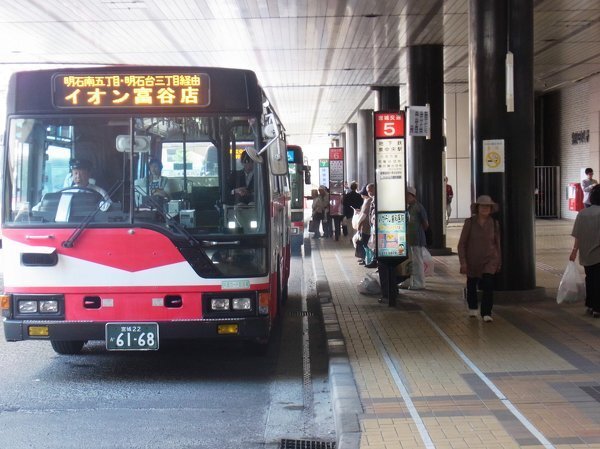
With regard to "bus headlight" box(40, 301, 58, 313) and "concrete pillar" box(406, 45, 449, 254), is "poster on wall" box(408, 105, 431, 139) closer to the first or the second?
"concrete pillar" box(406, 45, 449, 254)

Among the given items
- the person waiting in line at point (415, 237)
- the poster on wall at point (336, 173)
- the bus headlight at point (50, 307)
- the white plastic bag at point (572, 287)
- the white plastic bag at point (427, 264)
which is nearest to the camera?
the bus headlight at point (50, 307)

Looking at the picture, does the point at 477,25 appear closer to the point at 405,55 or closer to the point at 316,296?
the point at 316,296

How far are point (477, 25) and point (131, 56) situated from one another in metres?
11.9

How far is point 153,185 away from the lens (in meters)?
7.72

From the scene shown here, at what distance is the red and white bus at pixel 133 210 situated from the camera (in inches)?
301

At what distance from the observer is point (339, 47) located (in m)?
20.4

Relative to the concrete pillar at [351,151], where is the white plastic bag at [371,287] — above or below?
below

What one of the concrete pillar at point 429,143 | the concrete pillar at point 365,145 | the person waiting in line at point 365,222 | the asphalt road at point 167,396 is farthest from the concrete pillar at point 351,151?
the asphalt road at point 167,396

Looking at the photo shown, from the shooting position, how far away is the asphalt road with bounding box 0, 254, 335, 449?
6.35 meters

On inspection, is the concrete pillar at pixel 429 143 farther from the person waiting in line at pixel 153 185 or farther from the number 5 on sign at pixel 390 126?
the person waiting in line at pixel 153 185

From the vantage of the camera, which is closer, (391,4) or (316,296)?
(316,296)

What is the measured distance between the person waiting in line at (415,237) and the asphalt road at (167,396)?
3325mm

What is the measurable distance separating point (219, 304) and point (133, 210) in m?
1.21

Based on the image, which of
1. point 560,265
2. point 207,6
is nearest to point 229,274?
point 207,6
